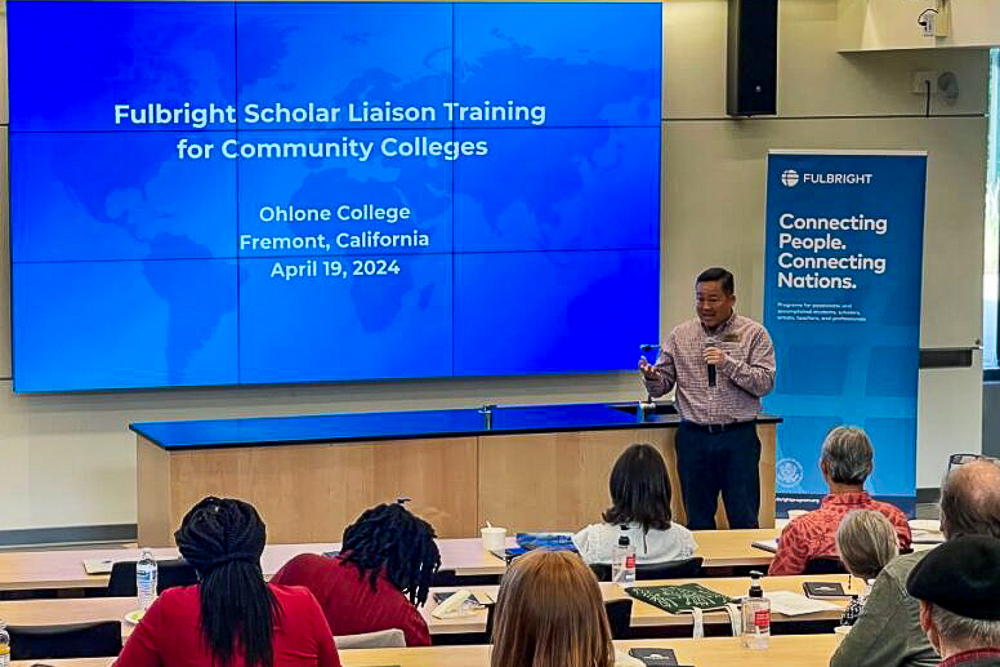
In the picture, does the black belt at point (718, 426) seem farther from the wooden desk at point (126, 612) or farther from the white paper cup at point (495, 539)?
the wooden desk at point (126, 612)

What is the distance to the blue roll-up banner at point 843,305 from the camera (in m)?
10.2

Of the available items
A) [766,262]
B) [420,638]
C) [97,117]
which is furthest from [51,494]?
[420,638]

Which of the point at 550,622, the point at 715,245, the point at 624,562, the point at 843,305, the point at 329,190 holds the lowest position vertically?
the point at 624,562

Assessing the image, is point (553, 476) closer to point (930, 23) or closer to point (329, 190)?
point (329, 190)

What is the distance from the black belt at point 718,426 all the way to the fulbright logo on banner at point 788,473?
7.41 ft

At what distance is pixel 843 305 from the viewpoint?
33.8 feet

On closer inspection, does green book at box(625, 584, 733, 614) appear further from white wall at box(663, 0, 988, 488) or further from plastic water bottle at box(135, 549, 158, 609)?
white wall at box(663, 0, 988, 488)

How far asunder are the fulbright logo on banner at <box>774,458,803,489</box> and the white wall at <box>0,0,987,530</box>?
3.36 ft

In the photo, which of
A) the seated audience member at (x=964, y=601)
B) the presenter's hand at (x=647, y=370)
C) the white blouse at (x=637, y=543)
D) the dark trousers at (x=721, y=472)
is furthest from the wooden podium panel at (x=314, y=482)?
the seated audience member at (x=964, y=601)

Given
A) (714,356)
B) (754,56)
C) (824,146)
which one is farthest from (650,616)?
(824,146)

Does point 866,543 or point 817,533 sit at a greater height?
point 866,543

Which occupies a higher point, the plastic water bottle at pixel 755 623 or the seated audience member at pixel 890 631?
the seated audience member at pixel 890 631

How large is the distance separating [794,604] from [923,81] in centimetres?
616

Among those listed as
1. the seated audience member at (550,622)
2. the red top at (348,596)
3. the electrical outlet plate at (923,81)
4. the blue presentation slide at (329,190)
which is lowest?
the red top at (348,596)
